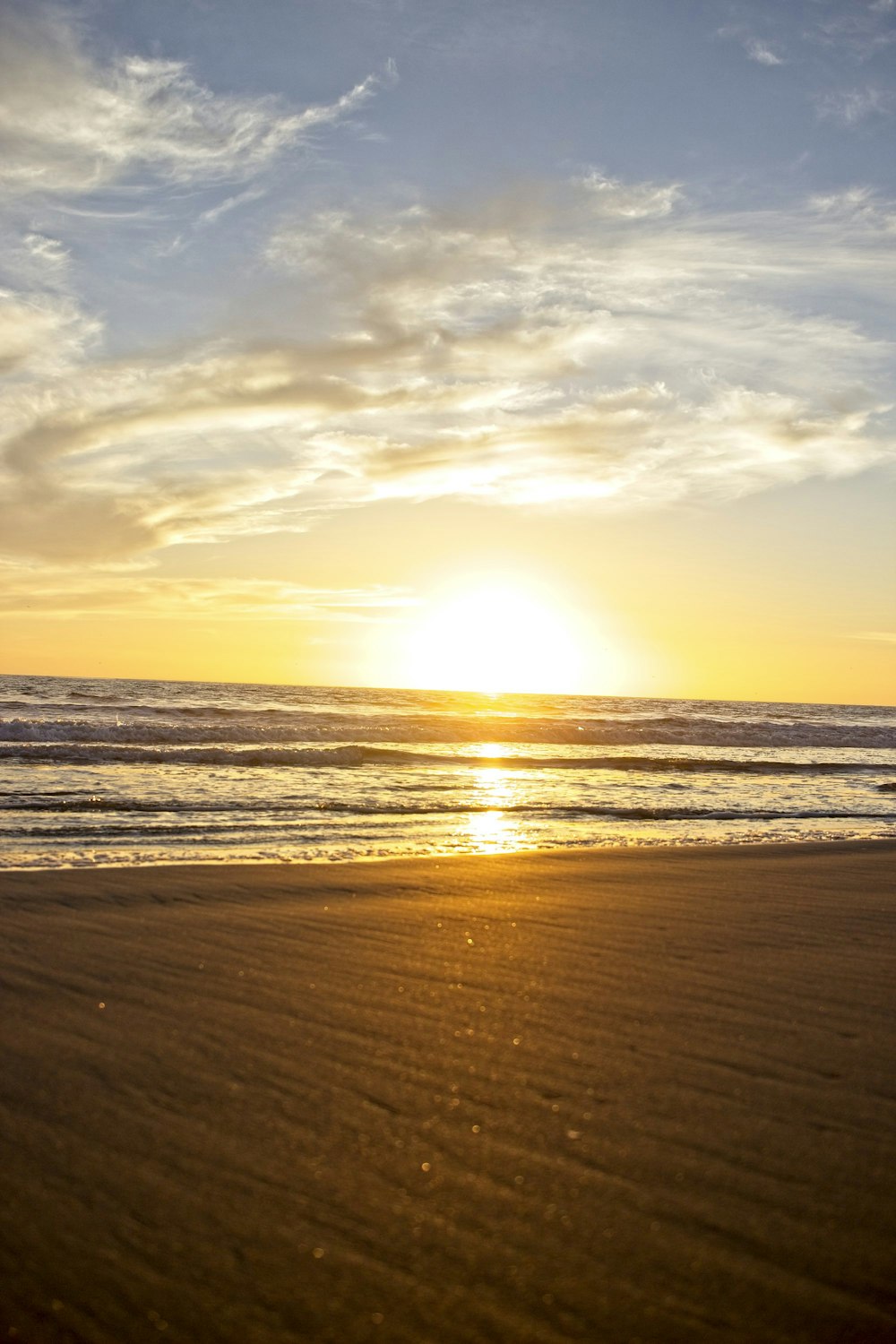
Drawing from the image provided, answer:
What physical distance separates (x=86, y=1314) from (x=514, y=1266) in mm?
929

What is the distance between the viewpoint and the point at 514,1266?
223 cm

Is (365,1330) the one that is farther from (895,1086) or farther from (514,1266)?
(895,1086)

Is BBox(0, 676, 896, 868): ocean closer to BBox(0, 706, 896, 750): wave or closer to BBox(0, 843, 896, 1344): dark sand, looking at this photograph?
BBox(0, 706, 896, 750): wave

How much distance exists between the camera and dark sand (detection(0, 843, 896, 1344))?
2.12 metres

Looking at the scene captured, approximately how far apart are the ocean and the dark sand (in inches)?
148

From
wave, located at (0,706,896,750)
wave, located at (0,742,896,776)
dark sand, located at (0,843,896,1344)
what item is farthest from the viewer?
wave, located at (0,706,896,750)

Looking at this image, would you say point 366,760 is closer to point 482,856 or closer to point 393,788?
point 393,788

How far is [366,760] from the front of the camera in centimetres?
2209

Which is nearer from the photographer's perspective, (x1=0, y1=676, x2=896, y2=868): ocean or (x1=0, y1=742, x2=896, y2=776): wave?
(x1=0, y1=676, x2=896, y2=868): ocean

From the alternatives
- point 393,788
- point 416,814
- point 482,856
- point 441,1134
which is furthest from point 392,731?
point 441,1134

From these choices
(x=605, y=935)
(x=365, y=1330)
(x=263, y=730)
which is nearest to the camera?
(x=365, y=1330)

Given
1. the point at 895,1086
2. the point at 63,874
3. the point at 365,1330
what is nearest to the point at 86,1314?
the point at 365,1330

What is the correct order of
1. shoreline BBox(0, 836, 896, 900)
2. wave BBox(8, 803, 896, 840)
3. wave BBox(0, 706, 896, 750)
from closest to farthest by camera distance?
shoreline BBox(0, 836, 896, 900) < wave BBox(8, 803, 896, 840) < wave BBox(0, 706, 896, 750)

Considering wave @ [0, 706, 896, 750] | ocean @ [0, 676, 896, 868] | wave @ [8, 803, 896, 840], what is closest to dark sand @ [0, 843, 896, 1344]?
ocean @ [0, 676, 896, 868]
